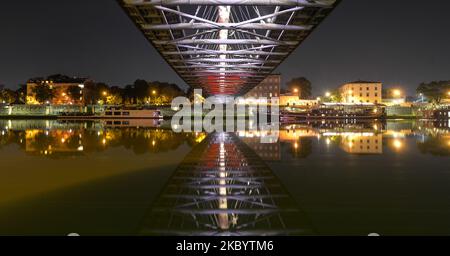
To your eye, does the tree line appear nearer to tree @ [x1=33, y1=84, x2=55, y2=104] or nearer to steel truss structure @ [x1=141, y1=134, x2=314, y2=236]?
tree @ [x1=33, y1=84, x2=55, y2=104]

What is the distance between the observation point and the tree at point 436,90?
106125 millimetres

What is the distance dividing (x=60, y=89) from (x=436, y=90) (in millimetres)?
92529

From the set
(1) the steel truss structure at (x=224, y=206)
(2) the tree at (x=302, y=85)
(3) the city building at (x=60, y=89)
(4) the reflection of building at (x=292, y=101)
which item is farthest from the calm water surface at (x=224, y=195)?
(2) the tree at (x=302, y=85)

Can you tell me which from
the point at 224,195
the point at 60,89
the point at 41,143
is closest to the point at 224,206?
the point at 224,195

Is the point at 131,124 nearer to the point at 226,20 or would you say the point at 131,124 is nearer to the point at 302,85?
the point at 226,20

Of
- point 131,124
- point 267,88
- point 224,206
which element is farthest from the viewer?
point 267,88

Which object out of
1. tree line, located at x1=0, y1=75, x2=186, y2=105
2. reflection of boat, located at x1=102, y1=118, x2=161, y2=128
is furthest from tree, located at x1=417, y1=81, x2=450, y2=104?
reflection of boat, located at x1=102, y1=118, x2=161, y2=128

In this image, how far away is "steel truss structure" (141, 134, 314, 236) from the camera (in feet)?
19.0

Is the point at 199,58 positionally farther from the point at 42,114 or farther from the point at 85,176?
the point at 42,114

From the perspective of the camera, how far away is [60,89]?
124562mm

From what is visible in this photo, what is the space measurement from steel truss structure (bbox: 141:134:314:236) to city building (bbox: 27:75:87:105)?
109 m

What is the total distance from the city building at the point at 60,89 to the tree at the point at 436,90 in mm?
80651

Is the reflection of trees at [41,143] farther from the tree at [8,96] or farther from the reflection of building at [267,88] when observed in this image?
the tree at [8,96]

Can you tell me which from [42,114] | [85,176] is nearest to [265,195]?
[85,176]
